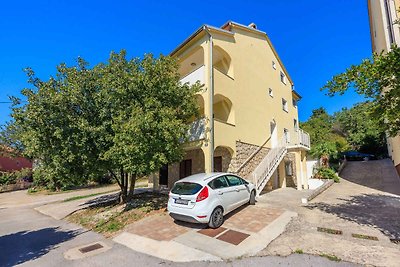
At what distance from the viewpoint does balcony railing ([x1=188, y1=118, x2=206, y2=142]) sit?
12019 millimetres

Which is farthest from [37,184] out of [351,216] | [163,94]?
[351,216]

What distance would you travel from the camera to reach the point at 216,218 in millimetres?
7750

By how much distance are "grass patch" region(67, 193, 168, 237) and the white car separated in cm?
244

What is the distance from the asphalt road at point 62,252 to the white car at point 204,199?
1995 millimetres

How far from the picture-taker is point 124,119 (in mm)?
10250

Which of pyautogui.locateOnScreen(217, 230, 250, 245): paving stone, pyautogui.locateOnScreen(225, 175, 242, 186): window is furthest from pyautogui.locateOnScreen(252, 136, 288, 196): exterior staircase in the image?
pyautogui.locateOnScreen(217, 230, 250, 245): paving stone

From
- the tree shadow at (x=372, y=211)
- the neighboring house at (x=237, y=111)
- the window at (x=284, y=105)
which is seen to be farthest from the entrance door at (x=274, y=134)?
the tree shadow at (x=372, y=211)

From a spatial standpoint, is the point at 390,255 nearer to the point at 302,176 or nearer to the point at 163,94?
the point at 163,94

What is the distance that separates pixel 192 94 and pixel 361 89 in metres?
7.37

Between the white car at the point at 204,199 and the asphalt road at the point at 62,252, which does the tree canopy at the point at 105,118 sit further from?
the asphalt road at the point at 62,252

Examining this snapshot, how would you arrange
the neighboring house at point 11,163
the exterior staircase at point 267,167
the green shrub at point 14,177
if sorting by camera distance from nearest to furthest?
1. the exterior staircase at point 267,167
2. the green shrub at point 14,177
3. the neighboring house at point 11,163

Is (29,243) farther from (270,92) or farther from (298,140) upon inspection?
(270,92)

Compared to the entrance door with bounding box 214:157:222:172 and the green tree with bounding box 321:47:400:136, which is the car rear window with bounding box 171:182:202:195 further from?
the entrance door with bounding box 214:157:222:172

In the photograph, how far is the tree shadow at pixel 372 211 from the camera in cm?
739
